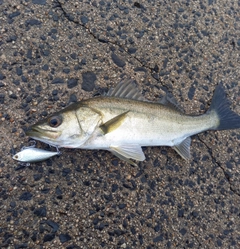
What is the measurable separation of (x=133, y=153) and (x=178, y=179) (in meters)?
0.70

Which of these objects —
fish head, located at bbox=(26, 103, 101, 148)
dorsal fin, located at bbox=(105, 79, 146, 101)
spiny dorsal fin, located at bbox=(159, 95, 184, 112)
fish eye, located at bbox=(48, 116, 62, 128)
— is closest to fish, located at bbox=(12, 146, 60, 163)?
fish head, located at bbox=(26, 103, 101, 148)

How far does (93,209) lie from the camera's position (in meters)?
2.98

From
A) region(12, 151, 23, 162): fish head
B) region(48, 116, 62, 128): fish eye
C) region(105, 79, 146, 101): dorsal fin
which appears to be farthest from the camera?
region(105, 79, 146, 101): dorsal fin

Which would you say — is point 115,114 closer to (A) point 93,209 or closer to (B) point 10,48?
(A) point 93,209

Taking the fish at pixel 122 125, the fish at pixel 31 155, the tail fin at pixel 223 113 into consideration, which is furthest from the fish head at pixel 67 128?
the tail fin at pixel 223 113

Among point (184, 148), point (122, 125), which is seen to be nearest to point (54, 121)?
point (122, 125)

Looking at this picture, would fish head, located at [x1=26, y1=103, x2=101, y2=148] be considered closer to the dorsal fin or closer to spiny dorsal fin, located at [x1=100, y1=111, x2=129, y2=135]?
spiny dorsal fin, located at [x1=100, y1=111, x2=129, y2=135]

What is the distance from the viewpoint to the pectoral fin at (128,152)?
9.61ft

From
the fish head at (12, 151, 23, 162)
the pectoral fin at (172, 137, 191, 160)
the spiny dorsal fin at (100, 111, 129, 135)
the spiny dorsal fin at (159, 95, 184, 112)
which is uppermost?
the spiny dorsal fin at (159, 95, 184, 112)

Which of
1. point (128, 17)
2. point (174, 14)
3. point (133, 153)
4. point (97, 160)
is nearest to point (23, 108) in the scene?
point (97, 160)

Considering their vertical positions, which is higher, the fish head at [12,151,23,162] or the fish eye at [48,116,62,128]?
the fish eye at [48,116,62,128]

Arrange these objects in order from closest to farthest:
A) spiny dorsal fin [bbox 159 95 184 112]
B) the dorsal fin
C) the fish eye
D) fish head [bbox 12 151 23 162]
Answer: the fish eye → fish head [bbox 12 151 23 162] → the dorsal fin → spiny dorsal fin [bbox 159 95 184 112]

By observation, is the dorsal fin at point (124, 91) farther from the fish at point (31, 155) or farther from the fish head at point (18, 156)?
the fish head at point (18, 156)

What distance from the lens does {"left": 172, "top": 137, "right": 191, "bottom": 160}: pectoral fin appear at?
3.30 metres
